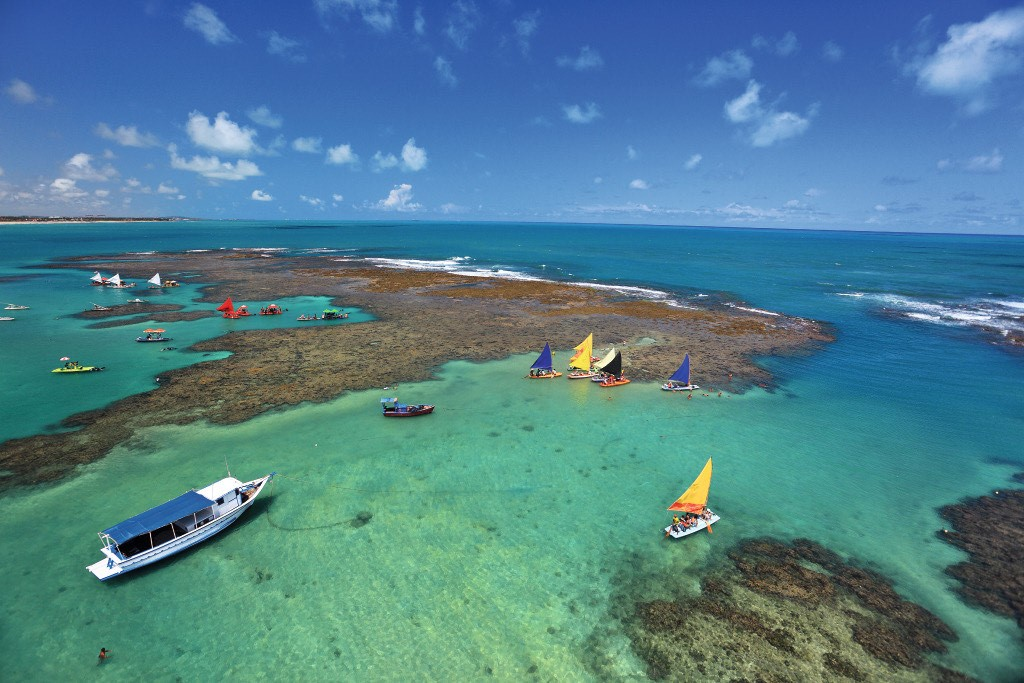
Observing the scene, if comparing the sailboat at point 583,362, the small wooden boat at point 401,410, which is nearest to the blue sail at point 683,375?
the sailboat at point 583,362

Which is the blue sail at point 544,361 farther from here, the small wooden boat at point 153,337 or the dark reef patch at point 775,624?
the small wooden boat at point 153,337

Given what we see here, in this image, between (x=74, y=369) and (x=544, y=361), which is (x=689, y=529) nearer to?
(x=544, y=361)

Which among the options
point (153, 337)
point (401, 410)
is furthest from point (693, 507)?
point (153, 337)

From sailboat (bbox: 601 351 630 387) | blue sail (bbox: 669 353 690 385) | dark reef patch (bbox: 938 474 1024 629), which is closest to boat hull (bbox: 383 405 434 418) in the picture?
sailboat (bbox: 601 351 630 387)

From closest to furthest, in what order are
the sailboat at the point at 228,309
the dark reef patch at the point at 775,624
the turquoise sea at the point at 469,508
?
1. the dark reef patch at the point at 775,624
2. the turquoise sea at the point at 469,508
3. the sailboat at the point at 228,309

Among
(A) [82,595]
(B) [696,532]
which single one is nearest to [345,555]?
(A) [82,595]

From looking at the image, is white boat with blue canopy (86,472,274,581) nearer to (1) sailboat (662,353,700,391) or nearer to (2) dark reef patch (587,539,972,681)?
(2) dark reef patch (587,539,972,681)

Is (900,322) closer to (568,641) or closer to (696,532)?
(696,532)

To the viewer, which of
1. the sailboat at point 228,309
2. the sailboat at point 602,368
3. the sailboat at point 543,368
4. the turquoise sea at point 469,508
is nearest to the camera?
the turquoise sea at point 469,508
